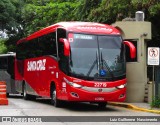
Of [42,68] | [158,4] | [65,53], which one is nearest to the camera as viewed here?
[65,53]

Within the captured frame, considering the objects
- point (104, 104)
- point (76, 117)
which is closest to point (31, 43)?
point (104, 104)

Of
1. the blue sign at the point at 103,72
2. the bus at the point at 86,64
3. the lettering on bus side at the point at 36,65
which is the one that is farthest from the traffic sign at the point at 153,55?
the lettering on bus side at the point at 36,65

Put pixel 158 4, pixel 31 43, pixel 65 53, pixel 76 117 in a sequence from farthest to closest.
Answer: pixel 31 43 < pixel 158 4 < pixel 65 53 < pixel 76 117

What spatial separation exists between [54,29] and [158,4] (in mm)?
6723

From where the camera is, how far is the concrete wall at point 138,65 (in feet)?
69.1

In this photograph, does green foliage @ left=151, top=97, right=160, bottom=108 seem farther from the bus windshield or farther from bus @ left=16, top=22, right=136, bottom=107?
the bus windshield

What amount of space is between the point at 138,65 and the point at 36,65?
5.46 meters

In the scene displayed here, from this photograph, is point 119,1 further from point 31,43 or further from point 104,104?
point 104,104

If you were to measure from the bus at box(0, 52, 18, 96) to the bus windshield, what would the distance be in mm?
12963

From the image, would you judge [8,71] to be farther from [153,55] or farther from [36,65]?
[153,55]

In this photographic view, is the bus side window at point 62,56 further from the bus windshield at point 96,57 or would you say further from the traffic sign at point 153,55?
the traffic sign at point 153,55

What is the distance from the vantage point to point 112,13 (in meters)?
26.2

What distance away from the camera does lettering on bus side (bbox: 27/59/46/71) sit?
2120 cm

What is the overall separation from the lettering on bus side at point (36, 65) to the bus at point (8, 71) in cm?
555
